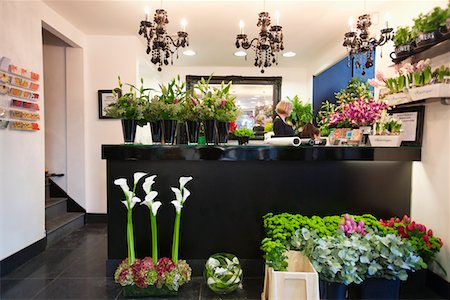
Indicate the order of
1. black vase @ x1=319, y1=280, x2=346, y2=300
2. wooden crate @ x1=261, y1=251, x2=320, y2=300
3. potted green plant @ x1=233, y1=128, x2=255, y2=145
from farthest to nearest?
1. potted green plant @ x1=233, y1=128, x2=255, y2=145
2. black vase @ x1=319, y1=280, x2=346, y2=300
3. wooden crate @ x1=261, y1=251, x2=320, y2=300

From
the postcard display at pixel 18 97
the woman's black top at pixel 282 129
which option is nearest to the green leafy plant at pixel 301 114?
the woman's black top at pixel 282 129

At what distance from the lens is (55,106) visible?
153 inches

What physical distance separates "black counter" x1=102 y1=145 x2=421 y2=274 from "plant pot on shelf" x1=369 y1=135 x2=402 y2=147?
7 centimetres

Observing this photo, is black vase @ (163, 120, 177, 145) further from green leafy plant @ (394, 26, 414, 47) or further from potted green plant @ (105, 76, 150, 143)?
green leafy plant @ (394, 26, 414, 47)

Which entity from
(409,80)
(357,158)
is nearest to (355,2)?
(409,80)

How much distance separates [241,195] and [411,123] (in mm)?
1569

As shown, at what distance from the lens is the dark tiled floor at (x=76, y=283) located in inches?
78.1

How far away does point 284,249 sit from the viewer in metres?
1.76

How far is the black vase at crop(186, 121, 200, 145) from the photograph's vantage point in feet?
7.42

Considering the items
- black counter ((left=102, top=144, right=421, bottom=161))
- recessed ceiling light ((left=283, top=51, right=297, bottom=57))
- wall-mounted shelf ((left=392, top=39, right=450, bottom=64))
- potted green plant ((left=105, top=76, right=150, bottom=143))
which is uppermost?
recessed ceiling light ((left=283, top=51, right=297, bottom=57))

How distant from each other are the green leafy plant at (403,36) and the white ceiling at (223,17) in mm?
901

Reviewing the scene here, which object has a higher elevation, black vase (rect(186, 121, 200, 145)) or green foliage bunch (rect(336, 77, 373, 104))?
green foliage bunch (rect(336, 77, 373, 104))

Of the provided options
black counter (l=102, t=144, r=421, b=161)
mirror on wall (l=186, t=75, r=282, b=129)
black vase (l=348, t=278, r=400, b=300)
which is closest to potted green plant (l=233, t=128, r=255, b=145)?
black counter (l=102, t=144, r=421, b=161)

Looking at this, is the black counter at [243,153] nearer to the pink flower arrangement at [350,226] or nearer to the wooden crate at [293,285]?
the pink flower arrangement at [350,226]
